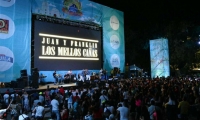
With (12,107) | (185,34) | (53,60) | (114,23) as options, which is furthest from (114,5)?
(12,107)

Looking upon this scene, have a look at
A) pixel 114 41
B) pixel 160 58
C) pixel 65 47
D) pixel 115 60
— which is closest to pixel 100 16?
pixel 114 41

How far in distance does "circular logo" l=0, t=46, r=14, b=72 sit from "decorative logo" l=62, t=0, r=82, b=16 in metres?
6.73

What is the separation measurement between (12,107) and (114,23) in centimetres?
1941

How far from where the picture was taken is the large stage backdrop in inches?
596

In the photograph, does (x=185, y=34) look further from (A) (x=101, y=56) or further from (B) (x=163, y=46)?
(A) (x=101, y=56)

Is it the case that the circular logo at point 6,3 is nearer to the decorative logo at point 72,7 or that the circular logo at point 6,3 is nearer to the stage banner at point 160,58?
the decorative logo at point 72,7

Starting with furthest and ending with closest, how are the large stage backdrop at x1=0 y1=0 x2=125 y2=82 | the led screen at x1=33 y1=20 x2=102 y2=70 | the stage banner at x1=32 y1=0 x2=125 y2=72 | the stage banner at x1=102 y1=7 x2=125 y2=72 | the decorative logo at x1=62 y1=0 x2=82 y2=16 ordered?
the stage banner at x1=102 y1=7 x2=125 y2=72, the decorative logo at x1=62 y1=0 x2=82 y2=16, the stage banner at x1=32 y1=0 x2=125 y2=72, the led screen at x1=33 y1=20 x2=102 y2=70, the large stage backdrop at x1=0 y1=0 x2=125 y2=82

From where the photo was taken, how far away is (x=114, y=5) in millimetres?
30297

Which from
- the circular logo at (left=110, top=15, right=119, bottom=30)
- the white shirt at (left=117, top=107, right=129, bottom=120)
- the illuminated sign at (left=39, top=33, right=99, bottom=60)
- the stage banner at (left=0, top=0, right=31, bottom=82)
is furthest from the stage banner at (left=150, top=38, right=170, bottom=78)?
the white shirt at (left=117, top=107, right=129, bottom=120)

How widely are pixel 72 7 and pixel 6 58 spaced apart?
8.30 meters

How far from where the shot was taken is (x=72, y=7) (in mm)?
20156

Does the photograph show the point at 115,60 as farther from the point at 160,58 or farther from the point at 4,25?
the point at 4,25

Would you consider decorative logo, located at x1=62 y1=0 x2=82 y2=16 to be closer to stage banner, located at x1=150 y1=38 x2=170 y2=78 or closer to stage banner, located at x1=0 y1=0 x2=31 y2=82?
stage banner, located at x1=0 y1=0 x2=31 y2=82

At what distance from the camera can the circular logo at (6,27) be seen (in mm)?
14656
